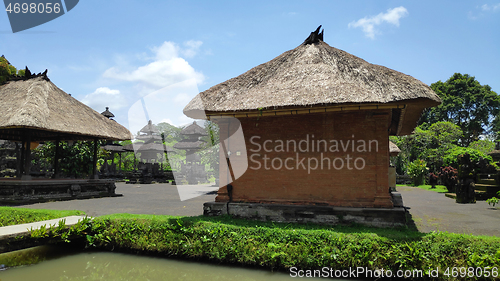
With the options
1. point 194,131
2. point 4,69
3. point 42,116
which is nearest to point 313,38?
point 42,116

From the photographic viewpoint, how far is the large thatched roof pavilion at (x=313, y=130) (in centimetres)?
708

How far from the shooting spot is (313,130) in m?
7.95

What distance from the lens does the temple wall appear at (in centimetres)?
741

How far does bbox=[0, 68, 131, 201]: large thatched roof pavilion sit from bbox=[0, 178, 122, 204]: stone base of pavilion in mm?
56

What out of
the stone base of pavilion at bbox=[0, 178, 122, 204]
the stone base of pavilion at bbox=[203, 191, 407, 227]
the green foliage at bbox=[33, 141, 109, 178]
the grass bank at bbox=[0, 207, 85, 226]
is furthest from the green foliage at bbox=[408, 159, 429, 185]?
the grass bank at bbox=[0, 207, 85, 226]

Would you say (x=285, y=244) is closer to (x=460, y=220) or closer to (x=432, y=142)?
(x=460, y=220)

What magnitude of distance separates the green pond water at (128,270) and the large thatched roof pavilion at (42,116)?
22.8 feet

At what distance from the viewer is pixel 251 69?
30.8 feet

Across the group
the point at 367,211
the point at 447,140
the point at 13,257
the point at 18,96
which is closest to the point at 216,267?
the point at 367,211

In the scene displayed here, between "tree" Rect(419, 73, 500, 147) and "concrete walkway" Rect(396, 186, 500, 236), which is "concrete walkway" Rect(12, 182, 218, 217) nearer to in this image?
"concrete walkway" Rect(396, 186, 500, 236)

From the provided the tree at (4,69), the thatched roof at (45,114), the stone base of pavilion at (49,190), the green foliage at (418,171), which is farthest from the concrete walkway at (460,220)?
the tree at (4,69)

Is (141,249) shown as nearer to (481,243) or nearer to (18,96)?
(481,243)

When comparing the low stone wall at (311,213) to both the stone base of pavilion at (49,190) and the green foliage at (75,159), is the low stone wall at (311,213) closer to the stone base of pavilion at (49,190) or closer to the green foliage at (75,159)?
the stone base of pavilion at (49,190)

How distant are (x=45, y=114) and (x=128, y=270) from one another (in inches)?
370
